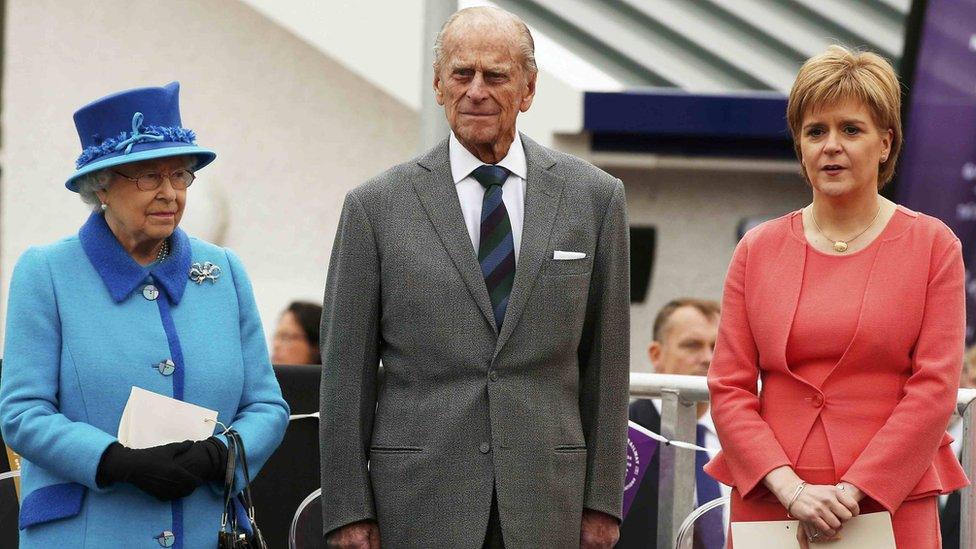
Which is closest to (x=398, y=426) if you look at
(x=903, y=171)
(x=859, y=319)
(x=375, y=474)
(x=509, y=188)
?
(x=375, y=474)

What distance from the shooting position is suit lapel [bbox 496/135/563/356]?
3629mm

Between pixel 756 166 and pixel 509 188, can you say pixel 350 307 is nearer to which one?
A: pixel 509 188

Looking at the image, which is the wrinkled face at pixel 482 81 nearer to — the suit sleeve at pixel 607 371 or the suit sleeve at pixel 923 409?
the suit sleeve at pixel 607 371

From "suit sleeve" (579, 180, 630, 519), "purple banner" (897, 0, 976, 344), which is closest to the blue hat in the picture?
"suit sleeve" (579, 180, 630, 519)

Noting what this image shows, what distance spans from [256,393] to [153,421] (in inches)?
12.7

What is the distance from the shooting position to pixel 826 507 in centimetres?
351

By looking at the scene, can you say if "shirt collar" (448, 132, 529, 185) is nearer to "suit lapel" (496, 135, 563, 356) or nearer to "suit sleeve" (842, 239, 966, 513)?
"suit lapel" (496, 135, 563, 356)

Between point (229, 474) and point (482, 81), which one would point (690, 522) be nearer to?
point (229, 474)

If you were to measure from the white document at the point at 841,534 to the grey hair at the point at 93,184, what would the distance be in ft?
5.64

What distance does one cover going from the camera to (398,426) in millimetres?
3674

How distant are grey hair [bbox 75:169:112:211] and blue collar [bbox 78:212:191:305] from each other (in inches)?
1.4

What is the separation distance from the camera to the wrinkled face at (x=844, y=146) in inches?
143

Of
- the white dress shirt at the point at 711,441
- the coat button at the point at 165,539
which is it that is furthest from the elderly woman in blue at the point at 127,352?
the white dress shirt at the point at 711,441

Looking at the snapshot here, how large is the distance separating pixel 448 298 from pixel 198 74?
618 cm
